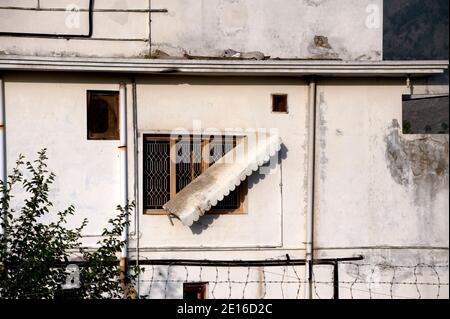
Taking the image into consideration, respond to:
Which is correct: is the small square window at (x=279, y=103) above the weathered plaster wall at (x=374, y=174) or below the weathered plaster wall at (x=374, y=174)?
above

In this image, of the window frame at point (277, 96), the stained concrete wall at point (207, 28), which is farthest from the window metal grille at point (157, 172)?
the window frame at point (277, 96)

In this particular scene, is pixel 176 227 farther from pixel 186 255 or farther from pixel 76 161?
pixel 76 161

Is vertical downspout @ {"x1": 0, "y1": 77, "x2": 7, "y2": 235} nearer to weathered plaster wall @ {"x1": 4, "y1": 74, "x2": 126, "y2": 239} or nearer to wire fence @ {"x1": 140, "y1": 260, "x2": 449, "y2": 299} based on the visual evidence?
weathered plaster wall @ {"x1": 4, "y1": 74, "x2": 126, "y2": 239}

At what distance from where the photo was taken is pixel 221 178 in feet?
34.6

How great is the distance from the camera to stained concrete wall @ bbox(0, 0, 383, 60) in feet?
35.4

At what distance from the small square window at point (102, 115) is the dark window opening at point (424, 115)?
3659 millimetres

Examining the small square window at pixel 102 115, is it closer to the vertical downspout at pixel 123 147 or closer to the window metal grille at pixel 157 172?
the vertical downspout at pixel 123 147

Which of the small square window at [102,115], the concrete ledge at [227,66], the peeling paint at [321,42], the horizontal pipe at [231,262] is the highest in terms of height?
the peeling paint at [321,42]

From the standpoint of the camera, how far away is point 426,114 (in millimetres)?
11289

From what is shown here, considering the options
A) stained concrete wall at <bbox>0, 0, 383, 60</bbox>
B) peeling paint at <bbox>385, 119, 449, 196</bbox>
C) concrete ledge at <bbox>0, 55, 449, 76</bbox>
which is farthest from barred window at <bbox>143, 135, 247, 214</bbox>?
peeling paint at <bbox>385, 119, 449, 196</bbox>

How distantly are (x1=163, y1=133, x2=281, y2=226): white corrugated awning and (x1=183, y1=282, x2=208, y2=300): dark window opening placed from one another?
93 cm

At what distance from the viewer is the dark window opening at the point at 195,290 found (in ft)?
35.8
